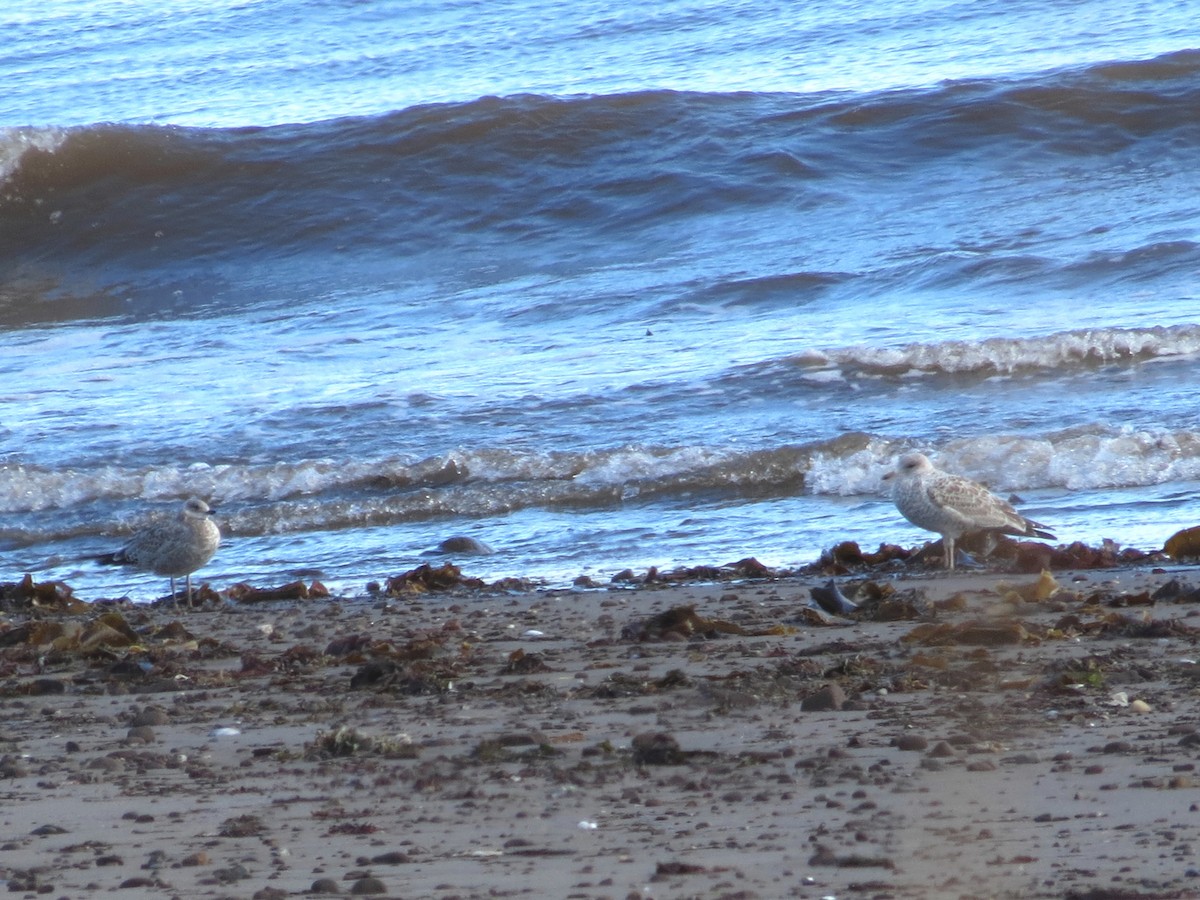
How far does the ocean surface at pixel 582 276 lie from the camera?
7.02m

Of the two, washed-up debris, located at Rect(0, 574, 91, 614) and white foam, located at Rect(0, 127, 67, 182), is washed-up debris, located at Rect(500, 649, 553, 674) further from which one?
white foam, located at Rect(0, 127, 67, 182)

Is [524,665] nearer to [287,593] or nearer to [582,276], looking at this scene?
[287,593]

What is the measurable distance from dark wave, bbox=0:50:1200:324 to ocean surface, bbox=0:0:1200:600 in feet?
0.13

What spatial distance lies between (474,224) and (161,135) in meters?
3.96

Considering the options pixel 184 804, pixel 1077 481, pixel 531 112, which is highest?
→ pixel 531 112

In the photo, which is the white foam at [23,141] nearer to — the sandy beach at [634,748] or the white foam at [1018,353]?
the white foam at [1018,353]

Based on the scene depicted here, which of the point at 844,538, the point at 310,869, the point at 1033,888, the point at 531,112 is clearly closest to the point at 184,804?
Answer: the point at 310,869

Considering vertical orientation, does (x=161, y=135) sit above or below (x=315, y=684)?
above

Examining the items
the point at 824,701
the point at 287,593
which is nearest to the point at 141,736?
the point at 824,701

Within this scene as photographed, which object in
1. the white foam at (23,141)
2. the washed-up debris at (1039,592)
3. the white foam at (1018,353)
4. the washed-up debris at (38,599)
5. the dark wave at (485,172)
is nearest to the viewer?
the washed-up debris at (1039,592)

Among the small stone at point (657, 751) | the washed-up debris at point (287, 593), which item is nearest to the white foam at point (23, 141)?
the washed-up debris at point (287, 593)

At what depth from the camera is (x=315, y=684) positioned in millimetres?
4102

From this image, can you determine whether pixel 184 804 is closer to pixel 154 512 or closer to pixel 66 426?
pixel 154 512

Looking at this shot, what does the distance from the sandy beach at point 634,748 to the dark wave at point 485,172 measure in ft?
25.7
